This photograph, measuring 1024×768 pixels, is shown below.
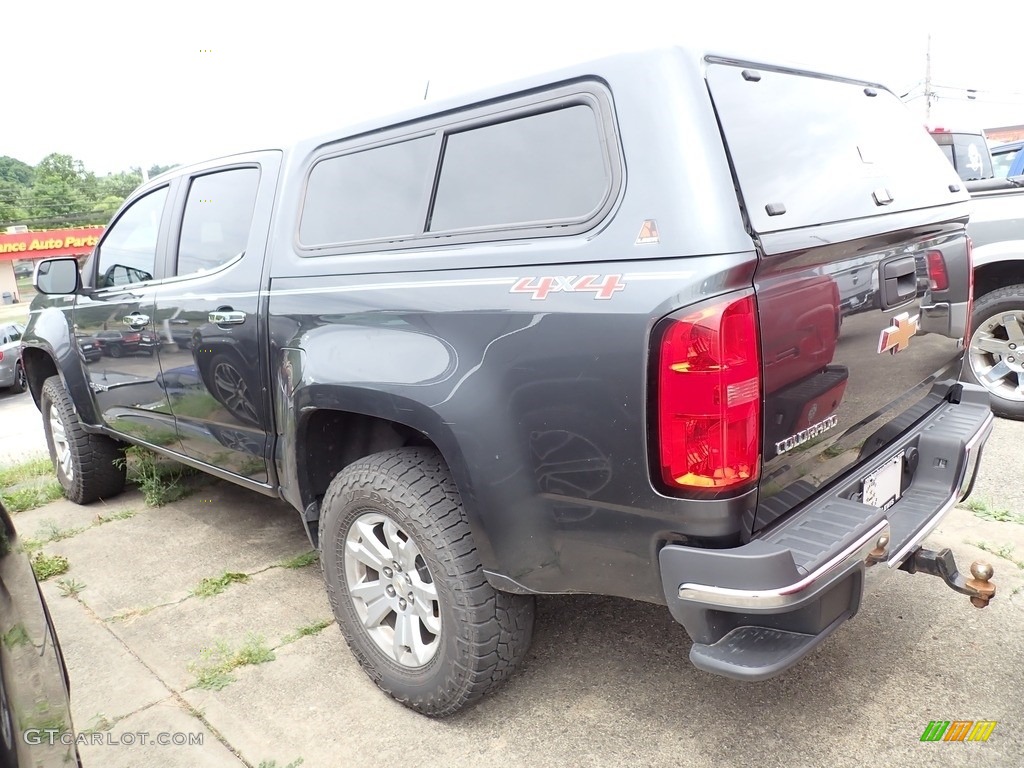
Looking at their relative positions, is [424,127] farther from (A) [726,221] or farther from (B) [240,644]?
(B) [240,644]

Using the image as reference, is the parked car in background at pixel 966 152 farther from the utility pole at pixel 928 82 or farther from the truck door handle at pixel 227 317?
the utility pole at pixel 928 82

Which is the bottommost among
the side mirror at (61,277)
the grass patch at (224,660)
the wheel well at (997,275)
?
the grass patch at (224,660)

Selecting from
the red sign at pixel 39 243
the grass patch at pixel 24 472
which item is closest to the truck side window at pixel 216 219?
the grass patch at pixel 24 472

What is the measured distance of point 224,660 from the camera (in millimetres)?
2961

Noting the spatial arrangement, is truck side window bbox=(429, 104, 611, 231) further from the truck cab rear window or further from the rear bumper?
the rear bumper

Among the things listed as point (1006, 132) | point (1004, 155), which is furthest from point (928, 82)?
point (1004, 155)

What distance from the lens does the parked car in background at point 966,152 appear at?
7164 mm

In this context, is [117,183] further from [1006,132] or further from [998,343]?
[998,343]

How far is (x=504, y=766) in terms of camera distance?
7.56 ft

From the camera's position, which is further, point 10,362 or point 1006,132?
point 1006,132

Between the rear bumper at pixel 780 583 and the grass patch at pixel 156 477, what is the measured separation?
3766mm

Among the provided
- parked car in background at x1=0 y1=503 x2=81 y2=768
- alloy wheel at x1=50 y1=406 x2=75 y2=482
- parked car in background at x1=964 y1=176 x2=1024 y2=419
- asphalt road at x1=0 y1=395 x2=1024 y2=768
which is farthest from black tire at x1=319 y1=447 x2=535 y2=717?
parked car in background at x1=964 y1=176 x2=1024 y2=419

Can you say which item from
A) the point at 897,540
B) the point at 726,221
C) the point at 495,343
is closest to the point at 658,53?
the point at 726,221

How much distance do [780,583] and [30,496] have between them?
5.08 m
